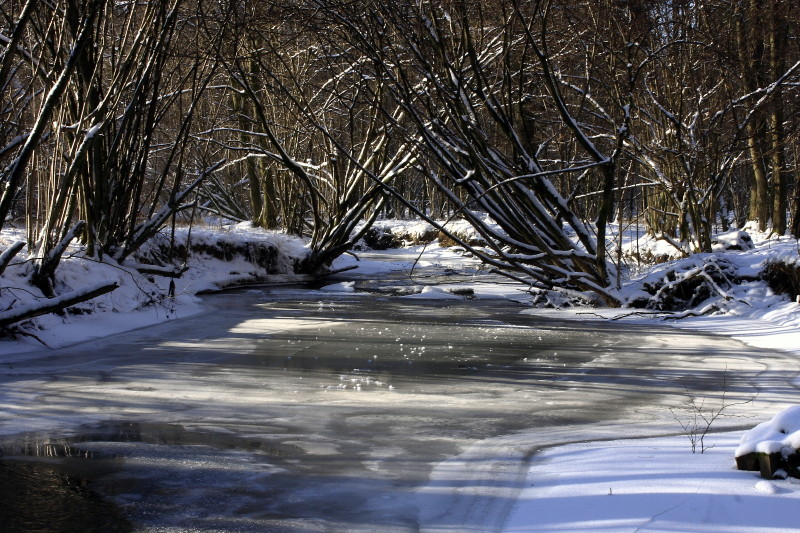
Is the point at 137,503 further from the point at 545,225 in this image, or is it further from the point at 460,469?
the point at 545,225

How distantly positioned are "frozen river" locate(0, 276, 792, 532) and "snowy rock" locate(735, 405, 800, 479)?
1135mm

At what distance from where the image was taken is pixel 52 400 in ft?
19.4

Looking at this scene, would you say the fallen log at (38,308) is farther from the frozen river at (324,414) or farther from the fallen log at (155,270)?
the fallen log at (155,270)

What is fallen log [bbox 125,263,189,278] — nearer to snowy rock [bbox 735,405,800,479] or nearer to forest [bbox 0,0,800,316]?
forest [bbox 0,0,800,316]

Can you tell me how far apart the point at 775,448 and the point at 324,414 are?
119 inches

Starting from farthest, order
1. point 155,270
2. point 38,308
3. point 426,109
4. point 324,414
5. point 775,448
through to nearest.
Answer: point 426,109, point 155,270, point 38,308, point 324,414, point 775,448

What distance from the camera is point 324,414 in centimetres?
559

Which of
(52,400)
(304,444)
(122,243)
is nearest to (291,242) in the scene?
(122,243)

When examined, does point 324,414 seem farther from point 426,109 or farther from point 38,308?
point 426,109

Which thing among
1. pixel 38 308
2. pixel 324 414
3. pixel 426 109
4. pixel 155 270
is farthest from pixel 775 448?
pixel 426 109

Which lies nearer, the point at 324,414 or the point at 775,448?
the point at 775,448

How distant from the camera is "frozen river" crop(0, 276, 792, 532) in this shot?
12.5 ft

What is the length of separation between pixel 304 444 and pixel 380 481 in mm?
842

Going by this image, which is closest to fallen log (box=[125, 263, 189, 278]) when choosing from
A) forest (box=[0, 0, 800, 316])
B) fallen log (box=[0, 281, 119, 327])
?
forest (box=[0, 0, 800, 316])
